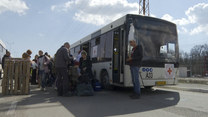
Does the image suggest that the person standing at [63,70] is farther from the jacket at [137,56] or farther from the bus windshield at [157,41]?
the bus windshield at [157,41]

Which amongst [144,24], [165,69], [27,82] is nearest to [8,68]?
[27,82]

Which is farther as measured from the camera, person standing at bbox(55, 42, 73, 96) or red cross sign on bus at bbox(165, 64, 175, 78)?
red cross sign on bus at bbox(165, 64, 175, 78)

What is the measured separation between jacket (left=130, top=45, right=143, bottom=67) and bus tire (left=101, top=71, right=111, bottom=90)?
264 cm

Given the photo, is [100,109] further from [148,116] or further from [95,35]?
[95,35]

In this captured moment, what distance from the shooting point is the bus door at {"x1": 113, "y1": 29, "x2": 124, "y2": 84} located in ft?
26.0

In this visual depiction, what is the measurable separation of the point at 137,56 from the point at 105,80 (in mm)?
3253

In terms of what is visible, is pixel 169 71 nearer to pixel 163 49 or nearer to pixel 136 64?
pixel 163 49

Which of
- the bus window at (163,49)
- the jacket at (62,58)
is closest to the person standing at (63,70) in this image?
the jacket at (62,58)

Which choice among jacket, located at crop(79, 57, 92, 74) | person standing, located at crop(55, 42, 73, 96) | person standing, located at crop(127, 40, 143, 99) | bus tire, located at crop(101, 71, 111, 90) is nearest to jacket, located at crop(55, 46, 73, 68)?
person standing, located at crop(55, 42, 73, 96)

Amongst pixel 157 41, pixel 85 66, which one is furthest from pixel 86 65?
pixel 157 41

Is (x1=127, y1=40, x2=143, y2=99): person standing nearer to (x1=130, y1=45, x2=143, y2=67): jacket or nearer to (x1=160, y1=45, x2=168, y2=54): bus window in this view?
(x1=130, y1=45, x2=143, y2=67): jacket

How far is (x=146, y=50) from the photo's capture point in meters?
7.57

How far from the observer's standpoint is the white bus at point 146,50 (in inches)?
298

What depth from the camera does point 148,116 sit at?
14.6ft
